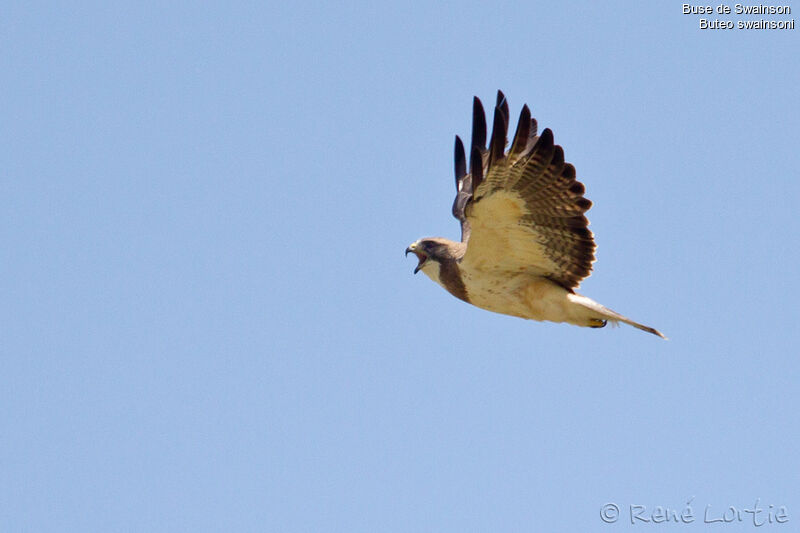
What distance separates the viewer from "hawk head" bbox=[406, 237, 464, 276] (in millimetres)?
11070

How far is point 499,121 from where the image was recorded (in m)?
9.57

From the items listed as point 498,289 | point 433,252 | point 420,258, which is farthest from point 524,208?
point 420,258

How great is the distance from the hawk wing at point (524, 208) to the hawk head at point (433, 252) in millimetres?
254

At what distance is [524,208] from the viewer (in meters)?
10.3

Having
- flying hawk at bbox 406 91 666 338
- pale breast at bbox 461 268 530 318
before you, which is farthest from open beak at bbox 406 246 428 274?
pale breast at bbox 461 268 530 318

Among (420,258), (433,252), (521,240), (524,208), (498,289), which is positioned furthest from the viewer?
(420,258)

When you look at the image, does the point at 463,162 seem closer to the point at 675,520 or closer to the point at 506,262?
the point at 506,262

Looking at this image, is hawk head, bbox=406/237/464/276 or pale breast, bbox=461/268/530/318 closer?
pale breast, bbox=461/268/530/318

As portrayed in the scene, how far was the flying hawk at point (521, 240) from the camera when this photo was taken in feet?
32.6

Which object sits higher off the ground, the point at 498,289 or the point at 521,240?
the point at 521,240

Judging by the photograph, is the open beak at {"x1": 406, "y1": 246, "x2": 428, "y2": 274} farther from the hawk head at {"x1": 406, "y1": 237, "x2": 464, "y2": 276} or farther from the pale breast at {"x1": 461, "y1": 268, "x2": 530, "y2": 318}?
the pale breast at {"x1": 461, "y1": 268, "x2": 530, "y2": 318}

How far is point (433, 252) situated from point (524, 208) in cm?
121

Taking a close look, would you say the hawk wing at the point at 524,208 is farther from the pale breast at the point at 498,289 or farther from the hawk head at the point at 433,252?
the hawk head at the point at 433,252

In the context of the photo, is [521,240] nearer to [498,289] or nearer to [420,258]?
[498,289]
